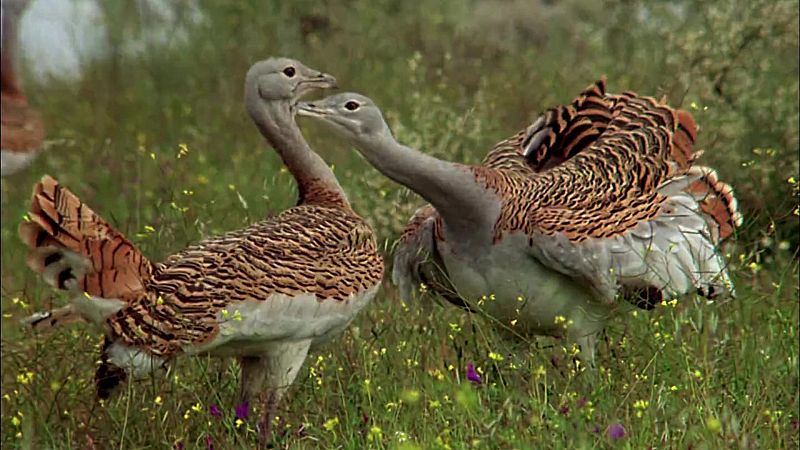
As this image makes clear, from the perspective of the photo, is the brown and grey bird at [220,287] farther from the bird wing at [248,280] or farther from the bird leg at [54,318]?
the bird leg at [54,318]

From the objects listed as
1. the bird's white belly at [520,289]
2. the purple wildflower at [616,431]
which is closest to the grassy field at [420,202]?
the purple wildflower at [616,431]

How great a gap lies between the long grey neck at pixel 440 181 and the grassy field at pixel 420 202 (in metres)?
0.35

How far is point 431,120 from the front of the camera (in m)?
6.90

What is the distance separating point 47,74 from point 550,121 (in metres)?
4.99

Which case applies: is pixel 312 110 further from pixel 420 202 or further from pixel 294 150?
pixel 420 202

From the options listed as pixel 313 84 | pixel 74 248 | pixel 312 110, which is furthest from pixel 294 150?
pixel 74 248

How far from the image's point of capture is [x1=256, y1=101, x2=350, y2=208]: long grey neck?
16.7ft

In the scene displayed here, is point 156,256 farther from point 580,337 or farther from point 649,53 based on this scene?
point 649,53

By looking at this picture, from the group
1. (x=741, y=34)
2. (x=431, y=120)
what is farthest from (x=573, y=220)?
(x=741, y=34)

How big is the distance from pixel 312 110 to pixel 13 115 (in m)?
1.17

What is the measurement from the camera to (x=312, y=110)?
459cm

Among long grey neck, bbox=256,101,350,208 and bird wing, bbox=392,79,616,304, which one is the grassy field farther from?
long grey neck, bbox=256,101,350,208

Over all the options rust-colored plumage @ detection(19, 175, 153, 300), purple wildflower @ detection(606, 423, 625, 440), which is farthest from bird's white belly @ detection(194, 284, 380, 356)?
purple wildflower @ detection(606, 423, 625, 440)

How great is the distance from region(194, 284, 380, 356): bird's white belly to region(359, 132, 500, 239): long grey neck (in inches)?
15.4
